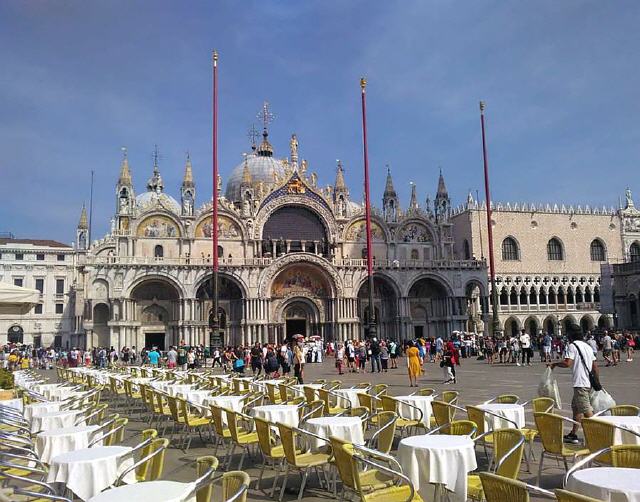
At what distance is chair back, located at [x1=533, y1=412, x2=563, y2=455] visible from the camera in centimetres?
684

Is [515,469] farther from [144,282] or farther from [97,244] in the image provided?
[97,244]

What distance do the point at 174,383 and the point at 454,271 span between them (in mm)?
35909

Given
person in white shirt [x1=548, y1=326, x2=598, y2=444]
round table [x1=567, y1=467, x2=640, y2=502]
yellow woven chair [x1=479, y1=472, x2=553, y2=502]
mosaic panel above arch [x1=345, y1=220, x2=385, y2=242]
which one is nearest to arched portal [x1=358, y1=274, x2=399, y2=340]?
mosaic panel above arch [x1=345, y1=220, x2=385, y2=242]

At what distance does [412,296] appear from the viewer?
47562mm

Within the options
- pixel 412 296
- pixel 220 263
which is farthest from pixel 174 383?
pixel 412 296

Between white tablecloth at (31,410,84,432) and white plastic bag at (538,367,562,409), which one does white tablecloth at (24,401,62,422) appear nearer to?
white tablecloth at (31,410,84,432)

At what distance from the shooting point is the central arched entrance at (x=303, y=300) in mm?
43219

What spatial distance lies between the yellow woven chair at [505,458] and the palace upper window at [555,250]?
5260cm

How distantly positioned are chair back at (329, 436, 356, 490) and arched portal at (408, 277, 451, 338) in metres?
41.6

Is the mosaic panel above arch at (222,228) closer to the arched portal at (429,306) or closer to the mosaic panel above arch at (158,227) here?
the mosaic panel above arch at (158,227)

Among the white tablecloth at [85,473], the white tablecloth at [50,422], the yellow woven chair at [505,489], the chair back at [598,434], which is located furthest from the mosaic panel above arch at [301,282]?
the yellow woven chair at [505,489]

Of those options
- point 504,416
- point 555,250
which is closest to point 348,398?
point 504,416

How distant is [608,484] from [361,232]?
1684 inches

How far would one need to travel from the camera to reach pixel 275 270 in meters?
42.1
